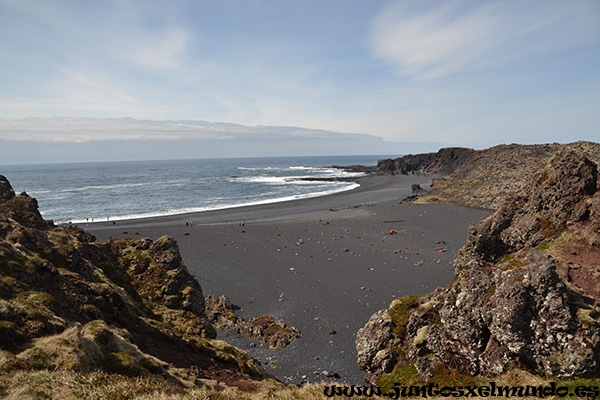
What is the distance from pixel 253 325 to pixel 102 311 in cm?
1057

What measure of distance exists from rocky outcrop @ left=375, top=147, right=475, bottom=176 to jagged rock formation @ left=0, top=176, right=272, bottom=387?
12888 cm

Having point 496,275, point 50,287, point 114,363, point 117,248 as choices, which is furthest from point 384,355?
point 117,248

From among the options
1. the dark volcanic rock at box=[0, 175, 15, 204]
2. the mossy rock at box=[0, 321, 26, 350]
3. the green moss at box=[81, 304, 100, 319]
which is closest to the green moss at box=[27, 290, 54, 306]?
the green moss at box=[81, 304, 100, 319]

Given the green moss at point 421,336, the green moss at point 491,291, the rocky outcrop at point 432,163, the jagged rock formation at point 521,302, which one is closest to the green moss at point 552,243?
the jagged rock formation at point 521,302

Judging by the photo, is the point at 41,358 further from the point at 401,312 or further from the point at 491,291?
the point at 491,291

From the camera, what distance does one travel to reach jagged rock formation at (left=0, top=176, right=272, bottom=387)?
8109mm

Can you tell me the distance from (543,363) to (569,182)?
37.6 feet

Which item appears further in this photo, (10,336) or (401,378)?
(401,378)

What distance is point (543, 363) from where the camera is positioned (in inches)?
343

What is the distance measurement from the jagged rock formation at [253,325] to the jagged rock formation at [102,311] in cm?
460

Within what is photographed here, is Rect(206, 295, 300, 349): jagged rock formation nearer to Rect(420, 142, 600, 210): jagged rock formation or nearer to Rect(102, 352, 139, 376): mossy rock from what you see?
Rect(102, 352, 139, 376): mossy rock

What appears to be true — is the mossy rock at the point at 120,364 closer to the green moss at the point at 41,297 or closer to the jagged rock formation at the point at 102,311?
the jagged rock formation at the point at 102,311

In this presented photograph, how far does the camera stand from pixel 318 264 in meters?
30.7

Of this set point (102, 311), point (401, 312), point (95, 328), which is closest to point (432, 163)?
point (401, 312)
